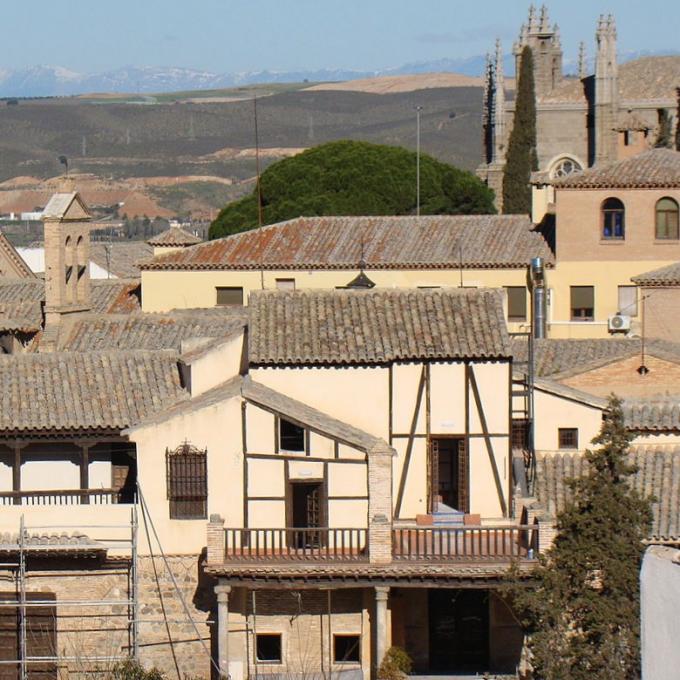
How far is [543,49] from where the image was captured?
10744 cm

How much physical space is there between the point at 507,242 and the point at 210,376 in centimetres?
2486

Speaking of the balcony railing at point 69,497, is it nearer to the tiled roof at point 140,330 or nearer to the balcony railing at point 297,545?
the balcony railing at point 297,545

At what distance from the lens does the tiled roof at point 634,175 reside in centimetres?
4934

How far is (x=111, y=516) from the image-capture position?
25.4 meters

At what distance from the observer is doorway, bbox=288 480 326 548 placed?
2478cm

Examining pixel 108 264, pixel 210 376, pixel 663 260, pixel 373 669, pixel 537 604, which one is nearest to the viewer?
pixel 537 604

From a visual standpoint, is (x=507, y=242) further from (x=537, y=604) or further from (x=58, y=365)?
(x=537, y=604)

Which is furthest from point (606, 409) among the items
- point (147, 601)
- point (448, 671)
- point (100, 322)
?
point (100, 322)

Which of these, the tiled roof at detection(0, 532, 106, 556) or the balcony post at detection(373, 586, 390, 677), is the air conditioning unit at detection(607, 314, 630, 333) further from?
the tiled roof at detection(0, 532, 106, 556)

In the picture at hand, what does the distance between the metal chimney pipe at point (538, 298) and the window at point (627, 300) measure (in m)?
2.81

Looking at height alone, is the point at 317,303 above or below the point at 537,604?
above

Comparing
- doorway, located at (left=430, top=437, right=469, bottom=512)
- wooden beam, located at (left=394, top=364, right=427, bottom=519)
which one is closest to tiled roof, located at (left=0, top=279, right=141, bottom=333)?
wooden beam, located at (left=394, top=364, right=427, bottom=519)

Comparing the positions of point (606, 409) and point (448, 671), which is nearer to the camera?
point (448, 671)

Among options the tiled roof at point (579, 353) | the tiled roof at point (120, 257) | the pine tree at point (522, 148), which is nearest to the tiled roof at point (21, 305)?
the tiled roof at point (579, 353)
